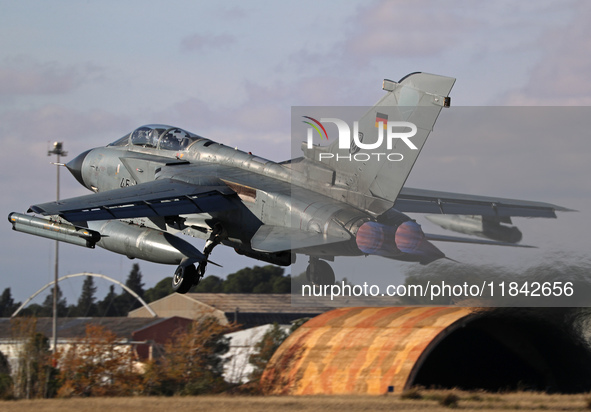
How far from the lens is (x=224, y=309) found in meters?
56.5

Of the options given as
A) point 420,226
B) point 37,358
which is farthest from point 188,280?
point 37,358

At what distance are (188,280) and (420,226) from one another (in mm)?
5909

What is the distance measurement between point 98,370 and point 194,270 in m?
19.5

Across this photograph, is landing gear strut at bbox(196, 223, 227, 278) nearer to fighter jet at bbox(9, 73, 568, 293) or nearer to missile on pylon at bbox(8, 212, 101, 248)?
Result: fighter jet at bbox(9, 73, 568, 293)

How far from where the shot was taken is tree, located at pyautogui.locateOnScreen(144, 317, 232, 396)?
3509 centimetres

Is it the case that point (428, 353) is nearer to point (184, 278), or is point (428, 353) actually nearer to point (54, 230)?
point (184, 278)

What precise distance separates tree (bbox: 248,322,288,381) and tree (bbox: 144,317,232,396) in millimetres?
1620

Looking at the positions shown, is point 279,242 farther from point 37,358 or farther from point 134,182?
point 37,358

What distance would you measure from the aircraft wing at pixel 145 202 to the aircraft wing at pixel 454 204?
513 centimetres

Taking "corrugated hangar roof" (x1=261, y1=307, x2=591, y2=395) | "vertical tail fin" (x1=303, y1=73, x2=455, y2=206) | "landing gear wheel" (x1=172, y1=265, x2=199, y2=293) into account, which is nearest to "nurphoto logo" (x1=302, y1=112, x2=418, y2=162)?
"vertical tail fin" (x1=303, y1=73, x2=455, y2=206)

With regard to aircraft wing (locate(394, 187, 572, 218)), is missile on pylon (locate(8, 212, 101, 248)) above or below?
below

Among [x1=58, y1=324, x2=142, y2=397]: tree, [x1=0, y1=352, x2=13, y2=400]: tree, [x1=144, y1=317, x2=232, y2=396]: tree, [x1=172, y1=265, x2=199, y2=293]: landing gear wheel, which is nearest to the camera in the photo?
[x1=172, y1=265, x2=199, y2=293]: landing gear wheel

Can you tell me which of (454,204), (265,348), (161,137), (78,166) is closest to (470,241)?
(454,204)

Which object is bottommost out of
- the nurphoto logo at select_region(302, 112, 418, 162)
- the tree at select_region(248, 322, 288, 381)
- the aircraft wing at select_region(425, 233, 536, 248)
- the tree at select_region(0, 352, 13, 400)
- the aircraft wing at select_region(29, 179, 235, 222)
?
the tree at select_region(0, 352, 13, 400)
